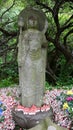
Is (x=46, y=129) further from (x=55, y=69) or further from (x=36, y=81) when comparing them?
(x=55, y=69)

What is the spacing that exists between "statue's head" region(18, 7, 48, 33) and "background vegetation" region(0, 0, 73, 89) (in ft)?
10.8

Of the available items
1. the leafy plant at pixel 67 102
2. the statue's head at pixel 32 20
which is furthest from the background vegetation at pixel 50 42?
the statue's head at pixel 32 20

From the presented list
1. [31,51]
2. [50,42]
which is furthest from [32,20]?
[50,42]

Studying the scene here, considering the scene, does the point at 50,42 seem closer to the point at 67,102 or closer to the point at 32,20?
the point at 67,102

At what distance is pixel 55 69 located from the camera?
8.94m

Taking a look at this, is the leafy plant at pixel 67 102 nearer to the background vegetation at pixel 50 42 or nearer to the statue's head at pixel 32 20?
the statue's head at pixel 32 20

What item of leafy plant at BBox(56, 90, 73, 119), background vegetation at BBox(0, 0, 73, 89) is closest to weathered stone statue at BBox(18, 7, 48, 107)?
leafy plant at BBox(56, 90, 73, 119)

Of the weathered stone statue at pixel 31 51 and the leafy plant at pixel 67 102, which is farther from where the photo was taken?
the leafy plant at pixel 67 102

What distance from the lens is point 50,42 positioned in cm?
841

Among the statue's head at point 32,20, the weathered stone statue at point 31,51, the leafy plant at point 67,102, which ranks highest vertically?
the statue's head at point 32,20

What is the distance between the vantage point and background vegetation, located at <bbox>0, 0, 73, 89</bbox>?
25.8 ft

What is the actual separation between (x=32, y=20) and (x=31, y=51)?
1.55ft

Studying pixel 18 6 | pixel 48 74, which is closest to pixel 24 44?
pixel 48 74

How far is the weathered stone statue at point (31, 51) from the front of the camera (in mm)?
4105
